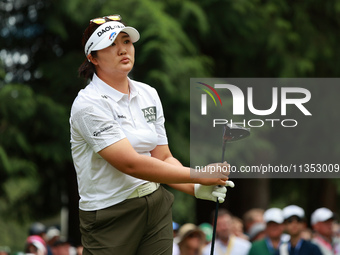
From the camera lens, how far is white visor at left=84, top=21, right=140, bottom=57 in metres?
3.70

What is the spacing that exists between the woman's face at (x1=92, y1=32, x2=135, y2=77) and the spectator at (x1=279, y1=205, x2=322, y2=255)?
3.71 metres

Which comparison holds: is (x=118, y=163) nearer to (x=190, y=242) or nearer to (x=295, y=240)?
(x=295, y=240)

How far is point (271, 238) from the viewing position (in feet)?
24.7

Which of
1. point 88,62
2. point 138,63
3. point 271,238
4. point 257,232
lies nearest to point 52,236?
point 138,63

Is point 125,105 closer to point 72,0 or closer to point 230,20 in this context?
point 72,0

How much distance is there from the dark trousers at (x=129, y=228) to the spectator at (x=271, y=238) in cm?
365

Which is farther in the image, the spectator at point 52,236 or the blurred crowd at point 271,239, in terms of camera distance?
the spectator at point 52,236

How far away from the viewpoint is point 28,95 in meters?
10.3

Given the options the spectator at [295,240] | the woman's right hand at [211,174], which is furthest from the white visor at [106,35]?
the spectator at [295,240]

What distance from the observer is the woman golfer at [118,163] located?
3.56 m

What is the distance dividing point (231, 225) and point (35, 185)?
14.0 feet

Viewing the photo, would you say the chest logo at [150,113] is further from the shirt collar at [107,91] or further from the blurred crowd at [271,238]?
the blurred crowd at [271,238]

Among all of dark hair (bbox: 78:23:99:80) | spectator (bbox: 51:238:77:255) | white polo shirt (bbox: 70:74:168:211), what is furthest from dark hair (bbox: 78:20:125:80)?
spectator (bbox: 51:238:77:255)

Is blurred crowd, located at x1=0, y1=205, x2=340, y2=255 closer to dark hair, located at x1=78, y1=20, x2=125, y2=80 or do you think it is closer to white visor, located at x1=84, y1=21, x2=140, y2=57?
dark hair, located at x1=78, y1=20, x2=125, y2=80
